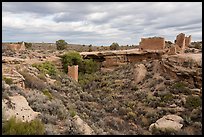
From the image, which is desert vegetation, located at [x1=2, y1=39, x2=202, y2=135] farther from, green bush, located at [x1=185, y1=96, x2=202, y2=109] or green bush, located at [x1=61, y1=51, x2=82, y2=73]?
green bush, located at [x1=61, y1=51, x2=82, y2=73]

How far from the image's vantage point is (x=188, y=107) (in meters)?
13.0

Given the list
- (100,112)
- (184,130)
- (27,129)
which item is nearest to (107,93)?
(100,112)

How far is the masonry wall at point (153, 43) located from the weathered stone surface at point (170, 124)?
43.1 ft

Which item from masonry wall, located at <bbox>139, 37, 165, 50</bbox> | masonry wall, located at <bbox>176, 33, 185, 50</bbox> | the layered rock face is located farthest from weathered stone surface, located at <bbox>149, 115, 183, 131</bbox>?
masonry wall, located at <bbox>176, 33, 185, 50</bbox>

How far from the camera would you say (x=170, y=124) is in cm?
1081

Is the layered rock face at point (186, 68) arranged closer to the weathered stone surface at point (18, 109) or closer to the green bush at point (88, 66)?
the green bush at point (88, 66)

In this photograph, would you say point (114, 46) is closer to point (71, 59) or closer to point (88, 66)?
point (88, 66)

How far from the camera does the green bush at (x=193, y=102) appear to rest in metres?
12.9

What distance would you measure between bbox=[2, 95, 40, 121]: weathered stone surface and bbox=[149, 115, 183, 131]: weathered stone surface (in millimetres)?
5670

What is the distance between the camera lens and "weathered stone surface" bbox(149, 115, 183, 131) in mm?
10430

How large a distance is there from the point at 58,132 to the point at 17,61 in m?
12.5

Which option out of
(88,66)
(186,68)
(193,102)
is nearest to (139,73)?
(186,68)

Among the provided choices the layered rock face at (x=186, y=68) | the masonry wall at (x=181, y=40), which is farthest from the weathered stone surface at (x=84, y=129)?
the masonry wall at (x=181, y=40)

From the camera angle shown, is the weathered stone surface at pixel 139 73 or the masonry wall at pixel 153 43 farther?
the masonry wall at pixel 153 43
